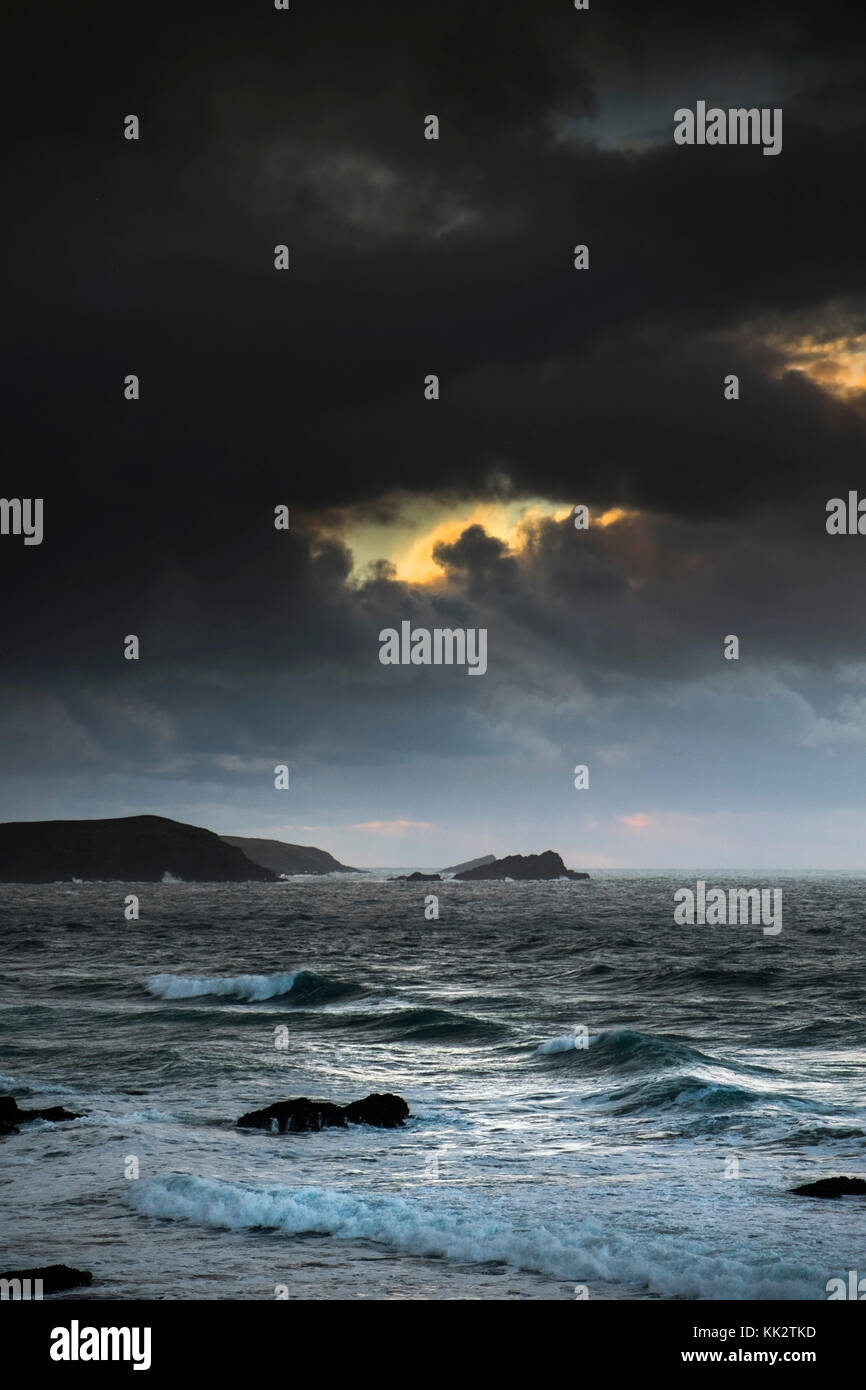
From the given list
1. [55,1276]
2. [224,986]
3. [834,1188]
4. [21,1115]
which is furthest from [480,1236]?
[224,986]

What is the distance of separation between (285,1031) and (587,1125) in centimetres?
1748

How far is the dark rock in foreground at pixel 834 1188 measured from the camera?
18.6 m

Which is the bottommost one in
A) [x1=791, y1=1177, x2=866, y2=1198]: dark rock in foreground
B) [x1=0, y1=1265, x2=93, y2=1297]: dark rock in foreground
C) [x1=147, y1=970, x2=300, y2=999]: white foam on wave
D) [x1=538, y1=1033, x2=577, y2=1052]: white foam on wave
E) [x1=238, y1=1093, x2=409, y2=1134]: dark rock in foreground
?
[x1=147, y1=970, x2=300, y2=999]: white foam on wave

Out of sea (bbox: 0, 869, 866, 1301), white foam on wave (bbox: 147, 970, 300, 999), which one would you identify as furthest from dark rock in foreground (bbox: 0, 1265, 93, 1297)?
white foam on wave (bbox: 147, 970, 300, 999)

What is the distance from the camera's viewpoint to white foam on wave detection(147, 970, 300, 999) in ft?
171

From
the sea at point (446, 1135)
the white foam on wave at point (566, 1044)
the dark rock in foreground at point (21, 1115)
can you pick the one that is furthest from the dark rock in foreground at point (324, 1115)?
the white foam on wave at point (566, 1044)

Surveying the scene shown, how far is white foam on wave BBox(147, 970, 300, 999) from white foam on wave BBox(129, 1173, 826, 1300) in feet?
112

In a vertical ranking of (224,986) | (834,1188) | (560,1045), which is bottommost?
(224,986)

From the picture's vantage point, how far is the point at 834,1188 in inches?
738

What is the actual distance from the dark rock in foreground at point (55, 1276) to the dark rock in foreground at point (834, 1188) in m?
11.7

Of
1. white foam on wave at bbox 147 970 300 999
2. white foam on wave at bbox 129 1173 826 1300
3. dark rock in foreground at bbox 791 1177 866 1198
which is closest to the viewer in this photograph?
white foam on wave at bbox 129 1173 826 1300

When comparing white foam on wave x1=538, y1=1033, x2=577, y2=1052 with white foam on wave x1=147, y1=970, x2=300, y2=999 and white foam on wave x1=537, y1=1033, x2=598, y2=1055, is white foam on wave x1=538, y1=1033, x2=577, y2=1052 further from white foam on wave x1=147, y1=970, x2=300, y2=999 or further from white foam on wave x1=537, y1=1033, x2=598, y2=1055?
white foam on wave x1=147, y1=970, x2=300, y2=999

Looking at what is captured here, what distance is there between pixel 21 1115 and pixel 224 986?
101ft

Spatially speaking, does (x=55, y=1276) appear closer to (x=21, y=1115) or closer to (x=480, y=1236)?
(x=480, y=1236)
